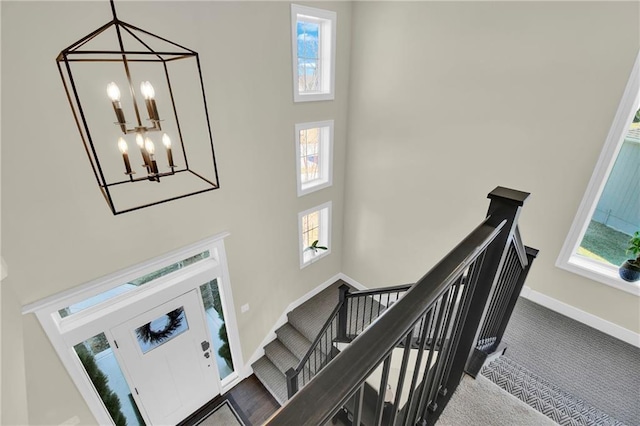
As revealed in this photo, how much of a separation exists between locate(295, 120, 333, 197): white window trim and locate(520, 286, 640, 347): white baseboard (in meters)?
3.15

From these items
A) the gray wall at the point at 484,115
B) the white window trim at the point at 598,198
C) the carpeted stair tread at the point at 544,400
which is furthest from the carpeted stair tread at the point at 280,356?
the white window trim at the point at 598,198

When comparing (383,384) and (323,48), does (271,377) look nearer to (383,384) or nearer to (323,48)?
(383,384)

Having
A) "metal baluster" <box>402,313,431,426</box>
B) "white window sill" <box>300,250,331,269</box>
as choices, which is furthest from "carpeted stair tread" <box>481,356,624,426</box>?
"white window sill" <box>300,250,331,269</box>

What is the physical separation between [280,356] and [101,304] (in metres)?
2.81

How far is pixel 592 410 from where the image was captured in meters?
2.24

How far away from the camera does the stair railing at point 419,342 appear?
522 millimetres

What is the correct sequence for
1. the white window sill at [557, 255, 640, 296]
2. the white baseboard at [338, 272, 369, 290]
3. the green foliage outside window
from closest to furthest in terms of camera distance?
1. the white window sill at [557, 255, 640, 296]
2. the green foliage outside window
3. the white baseboard at [338, 272, 369, 290]

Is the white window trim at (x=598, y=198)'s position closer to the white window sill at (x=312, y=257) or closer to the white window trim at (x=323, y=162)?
the white window trim at (x=323, y=162)

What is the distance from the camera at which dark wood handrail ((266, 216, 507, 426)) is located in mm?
501

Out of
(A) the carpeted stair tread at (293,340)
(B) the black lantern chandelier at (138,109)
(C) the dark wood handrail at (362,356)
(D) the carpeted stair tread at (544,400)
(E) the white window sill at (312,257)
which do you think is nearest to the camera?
(C) the dark wood handrail at (362,356)

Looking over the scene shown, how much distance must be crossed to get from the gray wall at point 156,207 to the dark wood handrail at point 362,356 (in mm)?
2845

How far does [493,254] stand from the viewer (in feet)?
4.31

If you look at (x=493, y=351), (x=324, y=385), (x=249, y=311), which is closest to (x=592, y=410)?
(x=493, y=351)

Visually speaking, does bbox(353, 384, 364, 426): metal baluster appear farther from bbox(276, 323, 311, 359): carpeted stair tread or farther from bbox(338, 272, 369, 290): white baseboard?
bbox(338, 272, 369, 290): white baseboard
